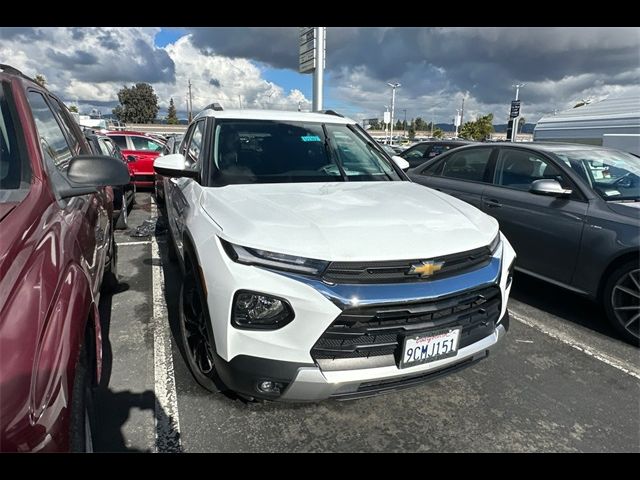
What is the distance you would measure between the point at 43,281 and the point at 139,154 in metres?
10.7

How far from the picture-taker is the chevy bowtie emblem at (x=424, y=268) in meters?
2.04

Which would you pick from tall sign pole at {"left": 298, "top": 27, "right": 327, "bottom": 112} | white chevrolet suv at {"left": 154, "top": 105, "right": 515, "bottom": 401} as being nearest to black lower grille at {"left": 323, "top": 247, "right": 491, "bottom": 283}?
white chevrolet suv at {"left": 154, "top": 105, "right": 515, "bottom": 401}

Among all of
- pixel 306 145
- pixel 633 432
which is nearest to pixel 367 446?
pixel 633 432

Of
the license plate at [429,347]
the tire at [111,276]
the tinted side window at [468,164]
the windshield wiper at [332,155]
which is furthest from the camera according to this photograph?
the tinted side window at [468,164]

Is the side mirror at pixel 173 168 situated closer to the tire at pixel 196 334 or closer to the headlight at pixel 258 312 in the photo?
the tire at pixel 196 334

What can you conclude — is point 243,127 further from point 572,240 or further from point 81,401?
point 572,240

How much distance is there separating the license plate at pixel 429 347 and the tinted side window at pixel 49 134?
2.02 metres

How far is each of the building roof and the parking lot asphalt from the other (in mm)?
1854

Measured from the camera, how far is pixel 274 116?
11.8 ft

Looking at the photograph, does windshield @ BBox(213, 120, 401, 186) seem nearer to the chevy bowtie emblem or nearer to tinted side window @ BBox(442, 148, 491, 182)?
the chevy bowtie emblem

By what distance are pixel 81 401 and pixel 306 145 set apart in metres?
2.51

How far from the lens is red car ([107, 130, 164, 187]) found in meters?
11.0

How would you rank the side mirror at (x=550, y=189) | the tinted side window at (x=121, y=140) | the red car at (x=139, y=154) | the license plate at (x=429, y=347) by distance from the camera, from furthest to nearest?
the tinted side window at (x=121, y=140) < the red car at (x=139, y=154) < the side mirror at (x=550, y=189) < the license plate at (x=429, y=347)

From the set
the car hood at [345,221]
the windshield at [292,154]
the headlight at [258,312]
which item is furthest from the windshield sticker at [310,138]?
the headlight at [258,312]
